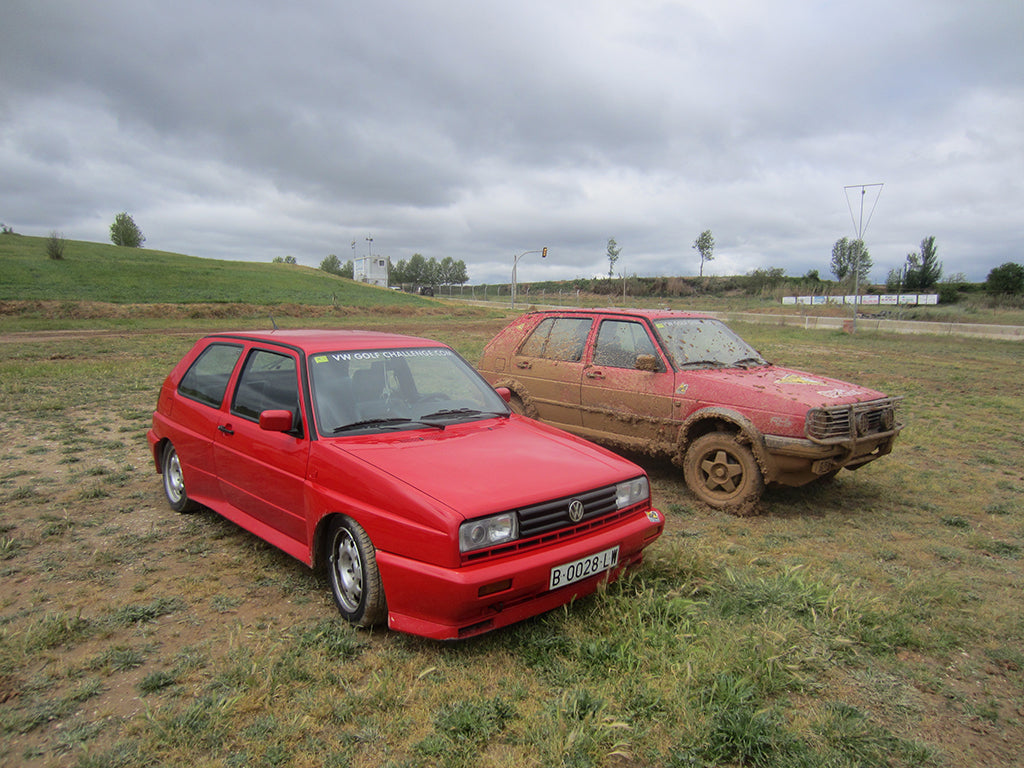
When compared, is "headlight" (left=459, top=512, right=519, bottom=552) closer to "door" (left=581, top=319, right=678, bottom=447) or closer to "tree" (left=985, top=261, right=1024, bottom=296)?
"door" (left=581, top=319, right=678, bottom=447)

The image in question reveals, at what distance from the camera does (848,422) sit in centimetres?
491

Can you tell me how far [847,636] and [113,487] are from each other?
5.93 metres

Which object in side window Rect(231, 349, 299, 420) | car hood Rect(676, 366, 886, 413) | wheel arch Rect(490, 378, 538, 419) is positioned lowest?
wheel arch Rect(490, 378, 538, 419)

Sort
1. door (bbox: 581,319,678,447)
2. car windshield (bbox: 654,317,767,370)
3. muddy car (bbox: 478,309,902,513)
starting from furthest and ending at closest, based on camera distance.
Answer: car windshield (bbox: 654,317,767,370) → door (bbox: 581,319,678,447) → muddy car (bbox: 478,309,902,513)

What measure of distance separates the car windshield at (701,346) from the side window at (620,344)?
0.19 m

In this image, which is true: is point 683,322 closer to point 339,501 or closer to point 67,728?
point 339,501

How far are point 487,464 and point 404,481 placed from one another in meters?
0.48

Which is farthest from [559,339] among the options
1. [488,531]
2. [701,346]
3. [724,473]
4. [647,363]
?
[488,531]

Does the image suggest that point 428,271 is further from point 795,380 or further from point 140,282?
point 795,380

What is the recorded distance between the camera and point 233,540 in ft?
14.5

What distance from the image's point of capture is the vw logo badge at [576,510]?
121 inches

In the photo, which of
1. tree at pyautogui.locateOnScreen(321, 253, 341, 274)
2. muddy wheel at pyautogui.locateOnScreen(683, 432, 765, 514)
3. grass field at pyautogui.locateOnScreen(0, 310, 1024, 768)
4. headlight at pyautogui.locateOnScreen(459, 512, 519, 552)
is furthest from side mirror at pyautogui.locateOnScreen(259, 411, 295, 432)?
tree at pyautogui.locateOnScreen(321, 253, 341, 274)

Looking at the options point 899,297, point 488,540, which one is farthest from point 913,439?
point 899,297

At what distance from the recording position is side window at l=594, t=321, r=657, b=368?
234 inches
